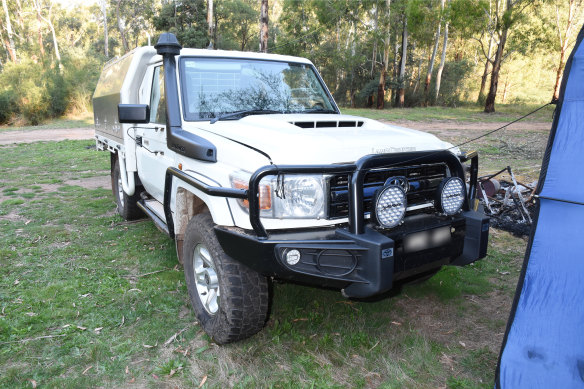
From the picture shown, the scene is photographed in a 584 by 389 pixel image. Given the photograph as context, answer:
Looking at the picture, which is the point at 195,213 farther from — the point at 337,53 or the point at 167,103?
the point at 337,53

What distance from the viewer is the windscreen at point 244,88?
3902mm

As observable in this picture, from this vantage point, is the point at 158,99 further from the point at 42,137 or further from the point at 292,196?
the point at 42,137

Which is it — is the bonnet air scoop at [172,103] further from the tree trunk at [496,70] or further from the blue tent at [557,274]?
the tree trunk at [496,70]

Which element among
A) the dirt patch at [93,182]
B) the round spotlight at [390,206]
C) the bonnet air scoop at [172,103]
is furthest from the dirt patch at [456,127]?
the round spotlight at [390,206]

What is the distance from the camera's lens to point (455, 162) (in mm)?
3182

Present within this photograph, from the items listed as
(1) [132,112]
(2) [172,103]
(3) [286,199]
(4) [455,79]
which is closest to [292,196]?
(3) [286,199]

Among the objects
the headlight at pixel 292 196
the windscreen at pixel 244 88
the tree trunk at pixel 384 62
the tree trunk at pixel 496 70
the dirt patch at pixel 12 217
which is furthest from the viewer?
the tree trunk at pixel 384 62

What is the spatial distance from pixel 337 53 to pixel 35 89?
68.3 ft

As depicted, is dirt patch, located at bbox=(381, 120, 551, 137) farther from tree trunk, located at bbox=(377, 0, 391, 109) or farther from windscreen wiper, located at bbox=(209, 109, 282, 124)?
windscreen wiper, located at bbox=(209, 109, 282, 124)

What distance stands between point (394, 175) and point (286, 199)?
82cm

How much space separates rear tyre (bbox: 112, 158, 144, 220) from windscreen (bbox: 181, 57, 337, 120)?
228 centimetres

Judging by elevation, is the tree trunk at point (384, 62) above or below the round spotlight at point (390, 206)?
above

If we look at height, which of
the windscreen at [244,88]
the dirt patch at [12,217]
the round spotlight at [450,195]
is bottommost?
the dirt patch at [12,217]

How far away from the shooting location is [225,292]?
288 centimetres
